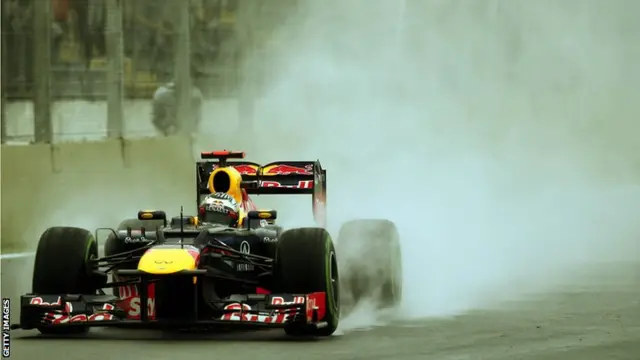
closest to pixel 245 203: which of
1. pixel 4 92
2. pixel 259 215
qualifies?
pixel 259 215

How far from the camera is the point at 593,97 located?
96.9 feet

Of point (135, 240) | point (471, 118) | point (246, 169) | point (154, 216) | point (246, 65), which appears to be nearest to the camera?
point (135, 240)

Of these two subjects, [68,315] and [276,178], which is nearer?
[68,315]

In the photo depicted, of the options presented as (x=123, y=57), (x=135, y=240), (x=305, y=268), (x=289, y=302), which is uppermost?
(x=123, y=57)

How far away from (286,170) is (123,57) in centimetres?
1426

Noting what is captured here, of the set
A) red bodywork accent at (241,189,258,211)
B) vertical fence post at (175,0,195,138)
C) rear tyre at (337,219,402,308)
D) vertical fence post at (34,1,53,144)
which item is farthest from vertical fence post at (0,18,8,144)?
rear tyre at (337,219,402,308)

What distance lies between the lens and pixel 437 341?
15.5 meters

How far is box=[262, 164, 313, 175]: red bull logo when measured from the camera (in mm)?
19000

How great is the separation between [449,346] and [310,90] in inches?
645

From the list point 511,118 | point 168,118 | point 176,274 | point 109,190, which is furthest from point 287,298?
point 168,118

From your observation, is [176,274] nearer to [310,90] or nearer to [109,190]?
[109,190]

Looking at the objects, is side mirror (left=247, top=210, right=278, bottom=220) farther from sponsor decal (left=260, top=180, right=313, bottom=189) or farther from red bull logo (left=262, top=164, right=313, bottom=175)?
red bull logo (left=262, top=164, right=313, bottom=175)

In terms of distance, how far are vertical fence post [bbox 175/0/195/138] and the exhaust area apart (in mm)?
1443

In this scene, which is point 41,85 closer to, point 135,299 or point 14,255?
point 14,255
